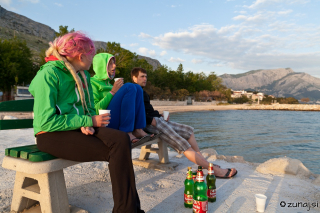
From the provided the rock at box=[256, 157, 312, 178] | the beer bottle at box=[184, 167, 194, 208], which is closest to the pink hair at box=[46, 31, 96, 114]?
the beer bottle at box=[184, 167, 194, 208]

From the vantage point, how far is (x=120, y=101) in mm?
2701

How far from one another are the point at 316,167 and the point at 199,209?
6.00m

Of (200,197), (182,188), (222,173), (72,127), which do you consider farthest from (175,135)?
(72,127)

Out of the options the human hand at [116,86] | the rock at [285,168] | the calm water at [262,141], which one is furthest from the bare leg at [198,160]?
the calm water at [262,141]

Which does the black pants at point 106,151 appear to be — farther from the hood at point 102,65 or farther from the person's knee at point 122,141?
the hood at point 102,65

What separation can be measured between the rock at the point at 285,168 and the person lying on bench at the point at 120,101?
209 cm

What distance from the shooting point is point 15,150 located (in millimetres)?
1851

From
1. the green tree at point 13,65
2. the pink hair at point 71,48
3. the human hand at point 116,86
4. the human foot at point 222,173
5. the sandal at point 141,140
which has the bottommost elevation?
the human foot at point 222,173

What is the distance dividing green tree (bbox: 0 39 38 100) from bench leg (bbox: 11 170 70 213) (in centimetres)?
3052

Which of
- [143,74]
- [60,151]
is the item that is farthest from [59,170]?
[143,74]

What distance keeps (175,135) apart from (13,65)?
30740mm

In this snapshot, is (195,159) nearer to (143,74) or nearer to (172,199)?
(172,199)

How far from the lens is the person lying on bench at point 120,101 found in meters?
2.69

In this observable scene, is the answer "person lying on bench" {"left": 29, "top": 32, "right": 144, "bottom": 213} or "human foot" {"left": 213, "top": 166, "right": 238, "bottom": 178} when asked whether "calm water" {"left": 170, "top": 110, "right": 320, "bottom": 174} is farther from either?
"person lying on bench" {"left": 29, "top": 32, "right": 144, "bottom": 213}
